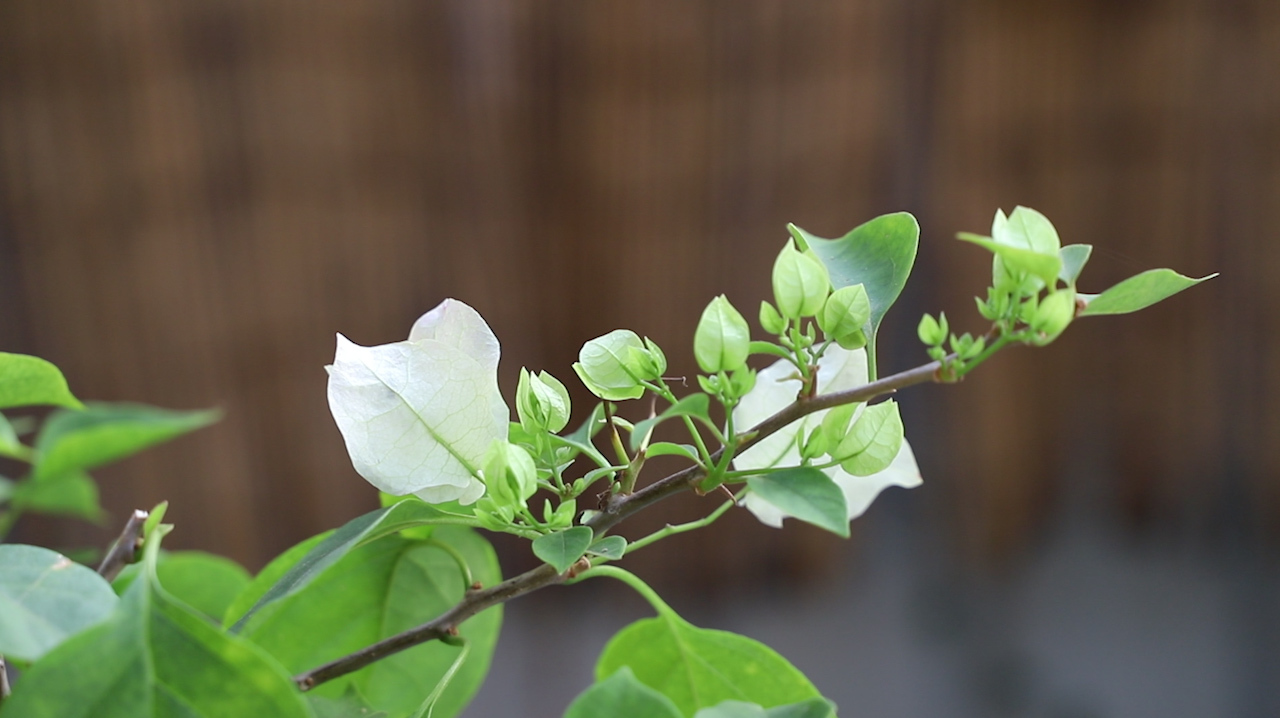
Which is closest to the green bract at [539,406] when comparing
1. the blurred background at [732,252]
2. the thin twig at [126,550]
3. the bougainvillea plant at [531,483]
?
the bougainvillea plant at [531,483]

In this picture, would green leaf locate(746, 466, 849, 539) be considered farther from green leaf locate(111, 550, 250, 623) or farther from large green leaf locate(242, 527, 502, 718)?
green leaf locate(111, 550, 250, 623)

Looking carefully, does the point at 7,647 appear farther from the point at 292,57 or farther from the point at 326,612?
the point at 292,57

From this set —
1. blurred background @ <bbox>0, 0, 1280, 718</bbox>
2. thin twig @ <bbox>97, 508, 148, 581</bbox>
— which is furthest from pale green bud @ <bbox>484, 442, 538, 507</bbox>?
blurred background @ <bbox>0, 0, 1280, 718</bbox>

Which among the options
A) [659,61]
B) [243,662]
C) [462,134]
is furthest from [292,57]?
[243,662]

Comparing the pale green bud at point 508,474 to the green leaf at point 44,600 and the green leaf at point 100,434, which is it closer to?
the green leaf at point 44,600

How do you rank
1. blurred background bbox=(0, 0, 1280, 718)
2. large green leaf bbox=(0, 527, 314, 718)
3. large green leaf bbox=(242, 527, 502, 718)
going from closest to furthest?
large green leaf bbox=(0, 527, 314, 718)
large green leaf bbox=(242, 527, 502, 718)
blurred background bbox=(0, 0, 1280, 718)

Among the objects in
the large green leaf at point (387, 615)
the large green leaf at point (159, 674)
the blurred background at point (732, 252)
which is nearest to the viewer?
the large green leaf at point (159, 674)
